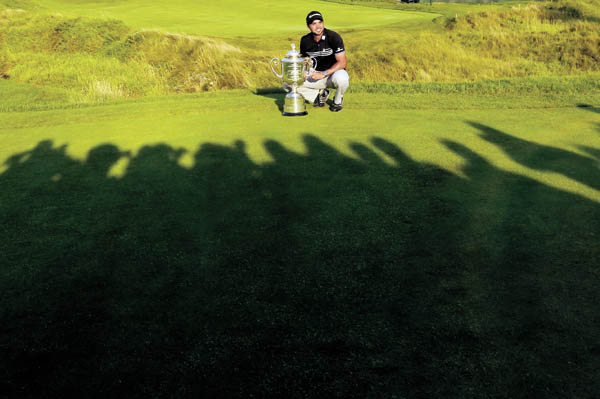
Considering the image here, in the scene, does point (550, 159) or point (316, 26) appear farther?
point (316, 26)

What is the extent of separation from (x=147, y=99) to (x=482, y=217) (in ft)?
23.0

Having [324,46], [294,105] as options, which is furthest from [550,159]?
[324,46]

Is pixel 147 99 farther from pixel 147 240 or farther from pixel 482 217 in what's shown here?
pixel 482 217

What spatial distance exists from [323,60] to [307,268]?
5832 mm

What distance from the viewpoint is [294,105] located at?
21.7 feet

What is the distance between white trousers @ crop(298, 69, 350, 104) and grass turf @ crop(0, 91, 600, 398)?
230 centimetres

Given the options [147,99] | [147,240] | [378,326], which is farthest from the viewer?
[147,99]

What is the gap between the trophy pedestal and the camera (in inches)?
259

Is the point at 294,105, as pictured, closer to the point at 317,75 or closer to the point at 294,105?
the point at 294,105

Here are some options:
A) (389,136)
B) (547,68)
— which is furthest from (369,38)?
(389,136)

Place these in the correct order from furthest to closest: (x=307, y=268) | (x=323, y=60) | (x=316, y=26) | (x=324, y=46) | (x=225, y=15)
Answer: (x=225, y=15) < (x=323, y=60) < (x=324, y=46) < (x=316, y=26) < (x=307, y=268)

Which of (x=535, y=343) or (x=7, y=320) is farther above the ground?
(x=535, y=343)

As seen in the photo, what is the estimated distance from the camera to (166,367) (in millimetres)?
1861

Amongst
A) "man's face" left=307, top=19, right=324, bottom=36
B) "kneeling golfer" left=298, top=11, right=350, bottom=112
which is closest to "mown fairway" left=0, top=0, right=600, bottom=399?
"kneeling golfer" left=298, top=11, right=350, bottom=112
